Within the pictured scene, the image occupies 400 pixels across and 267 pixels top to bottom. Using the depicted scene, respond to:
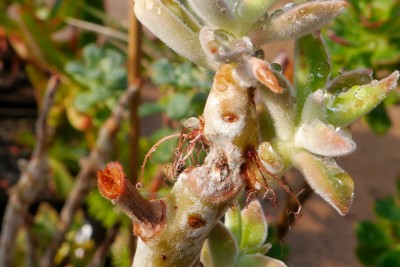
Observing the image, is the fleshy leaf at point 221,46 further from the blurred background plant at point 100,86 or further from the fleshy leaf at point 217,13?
the blurred background plant at point 100,86

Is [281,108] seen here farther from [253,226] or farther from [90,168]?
[90,168]

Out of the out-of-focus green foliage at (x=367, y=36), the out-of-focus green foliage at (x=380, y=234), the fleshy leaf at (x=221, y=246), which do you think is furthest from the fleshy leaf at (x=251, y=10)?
the out-of-focus green foliage at (x=380, y=234)

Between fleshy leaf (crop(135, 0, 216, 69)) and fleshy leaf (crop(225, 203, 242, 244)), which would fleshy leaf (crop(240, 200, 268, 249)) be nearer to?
fleshy leaf (crop(225, 203, 242, 244))

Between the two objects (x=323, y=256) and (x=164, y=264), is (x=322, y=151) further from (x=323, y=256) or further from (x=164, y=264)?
(x=323, y=256)

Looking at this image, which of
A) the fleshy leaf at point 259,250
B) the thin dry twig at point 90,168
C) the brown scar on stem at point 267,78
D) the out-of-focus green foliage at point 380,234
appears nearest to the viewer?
the brown scar on stem at point 267,78

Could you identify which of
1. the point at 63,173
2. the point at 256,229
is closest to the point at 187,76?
the point at 256,229

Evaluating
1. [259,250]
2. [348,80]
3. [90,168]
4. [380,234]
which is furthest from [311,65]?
[380,234]

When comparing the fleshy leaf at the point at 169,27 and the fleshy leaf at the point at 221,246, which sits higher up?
the fleshy leaf at the point at 169,27

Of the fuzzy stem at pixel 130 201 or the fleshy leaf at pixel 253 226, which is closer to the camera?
the fuzzy stem at pixel 130 201
